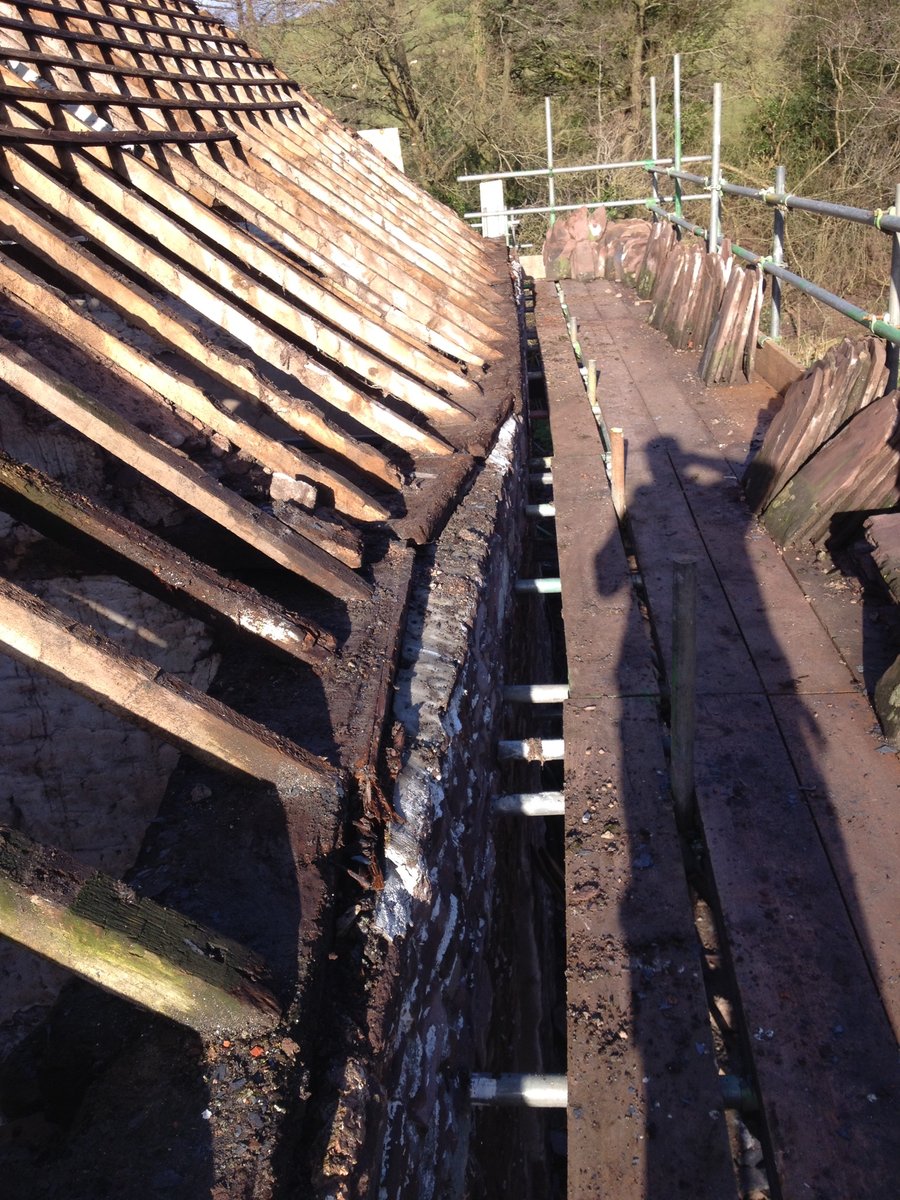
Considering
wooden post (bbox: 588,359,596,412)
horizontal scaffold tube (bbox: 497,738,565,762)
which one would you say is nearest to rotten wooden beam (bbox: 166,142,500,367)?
wooden post (bbox: 588,359,596,412)

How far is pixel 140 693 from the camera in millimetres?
1748

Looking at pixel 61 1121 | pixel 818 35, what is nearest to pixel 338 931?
pixel 61 1121

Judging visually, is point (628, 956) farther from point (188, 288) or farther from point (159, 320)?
point (188, 288)

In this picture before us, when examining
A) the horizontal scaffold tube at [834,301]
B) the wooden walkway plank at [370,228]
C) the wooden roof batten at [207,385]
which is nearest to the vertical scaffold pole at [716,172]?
the horizontal scaffold tube at [834,301]

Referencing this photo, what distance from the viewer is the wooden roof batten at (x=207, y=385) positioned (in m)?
1.74

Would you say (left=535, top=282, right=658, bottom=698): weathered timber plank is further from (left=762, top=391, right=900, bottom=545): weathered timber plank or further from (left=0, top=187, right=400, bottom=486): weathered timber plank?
(left=0, top=187, right=400, bottom=486): weathered timber plank

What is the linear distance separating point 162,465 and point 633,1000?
163 cm

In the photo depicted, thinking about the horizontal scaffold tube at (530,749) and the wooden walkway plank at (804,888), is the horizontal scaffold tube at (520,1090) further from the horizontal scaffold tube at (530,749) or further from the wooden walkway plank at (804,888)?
the horizontal scaffold tube at (530,749)

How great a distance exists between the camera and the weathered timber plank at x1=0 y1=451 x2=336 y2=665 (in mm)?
2039

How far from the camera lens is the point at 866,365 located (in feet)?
13.1

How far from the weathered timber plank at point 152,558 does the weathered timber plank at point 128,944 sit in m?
0.83

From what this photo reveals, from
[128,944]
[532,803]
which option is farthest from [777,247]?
[128,944]

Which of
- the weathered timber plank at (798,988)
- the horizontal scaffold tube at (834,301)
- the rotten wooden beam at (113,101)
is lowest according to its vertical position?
the weathered timber plank at (798,988)

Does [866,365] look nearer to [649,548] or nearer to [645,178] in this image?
[649,548]
